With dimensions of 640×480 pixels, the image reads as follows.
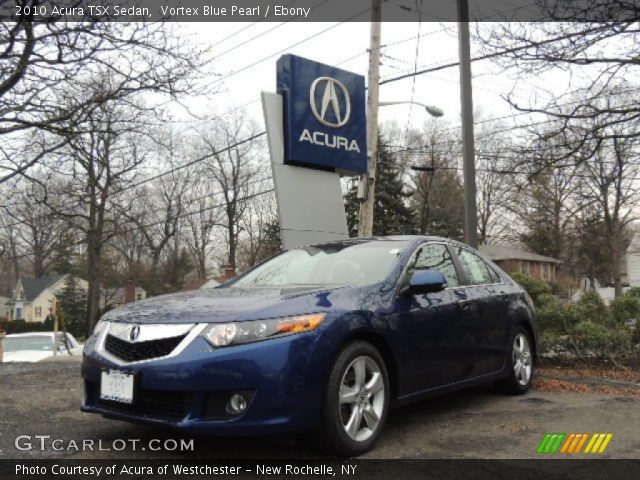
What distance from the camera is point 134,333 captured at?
368 cm

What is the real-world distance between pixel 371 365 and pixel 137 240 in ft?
182

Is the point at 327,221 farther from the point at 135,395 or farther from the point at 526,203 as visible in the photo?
the point at 526,203

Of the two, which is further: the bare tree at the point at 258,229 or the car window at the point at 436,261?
the bare tree at the point at 258,229

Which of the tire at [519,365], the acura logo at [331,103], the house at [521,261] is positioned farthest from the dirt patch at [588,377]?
the house at [521,261]

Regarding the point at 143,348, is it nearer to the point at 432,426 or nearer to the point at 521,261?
the point at 432,426

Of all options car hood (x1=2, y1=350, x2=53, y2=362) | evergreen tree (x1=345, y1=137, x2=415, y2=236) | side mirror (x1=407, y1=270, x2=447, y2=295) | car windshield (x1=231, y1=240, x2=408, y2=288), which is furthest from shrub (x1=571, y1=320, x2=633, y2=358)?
evergreen tree (x1=345, y1=137, x2=415, y2=236)

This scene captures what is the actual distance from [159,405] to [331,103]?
6687 millimetres

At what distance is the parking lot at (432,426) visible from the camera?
12.6ft

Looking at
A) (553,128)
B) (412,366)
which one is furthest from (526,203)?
(412,366)

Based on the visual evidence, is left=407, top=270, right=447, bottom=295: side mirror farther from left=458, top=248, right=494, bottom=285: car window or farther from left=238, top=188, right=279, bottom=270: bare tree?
left=238, top=188, right=279, bottom=270: bare tree

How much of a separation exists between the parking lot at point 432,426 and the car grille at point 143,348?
0.64m

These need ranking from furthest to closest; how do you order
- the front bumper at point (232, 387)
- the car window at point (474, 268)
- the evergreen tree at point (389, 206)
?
the evergreen tree at point (389, 206)
the car window at point (474, 268)
the front bumper at point (232, 387)

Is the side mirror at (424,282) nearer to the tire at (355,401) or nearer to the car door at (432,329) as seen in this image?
the car door at (432,329)

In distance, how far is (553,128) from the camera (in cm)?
1031
